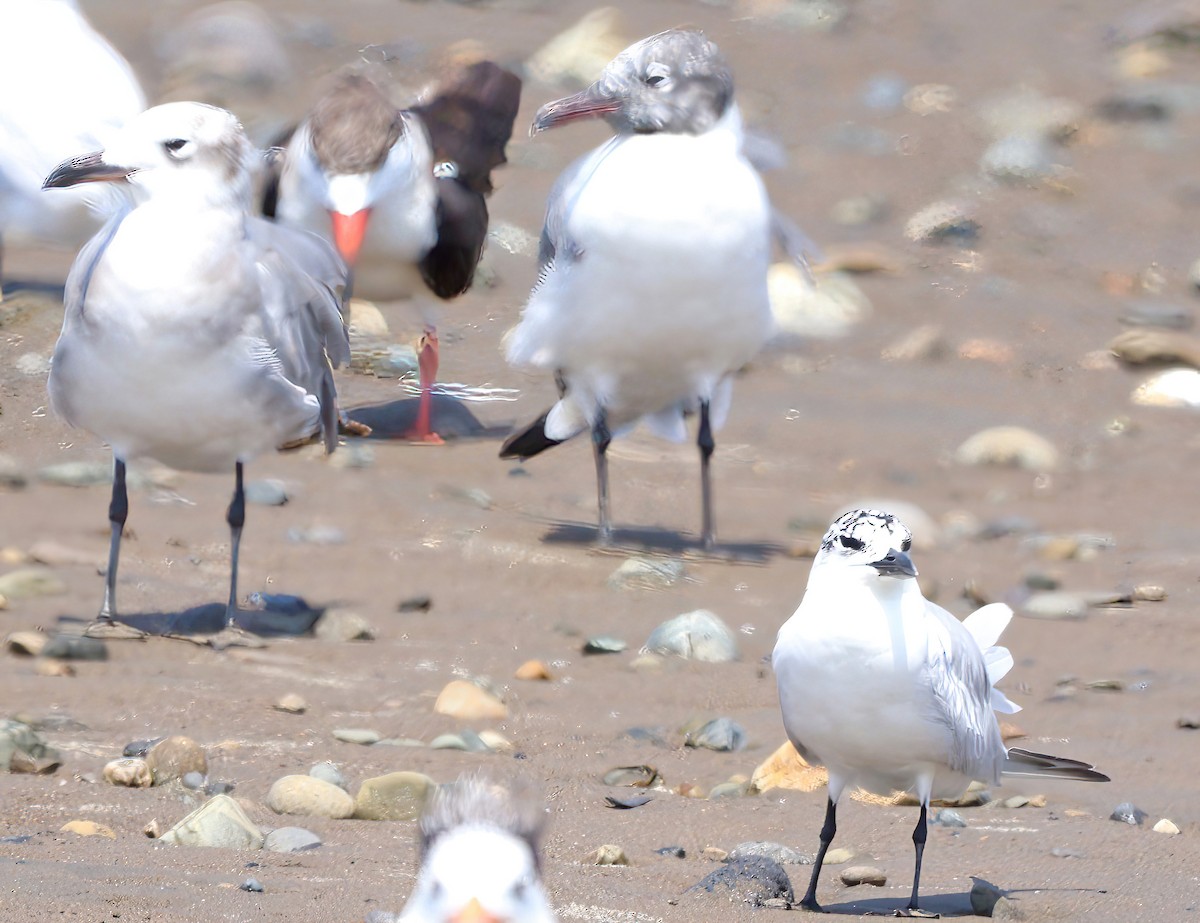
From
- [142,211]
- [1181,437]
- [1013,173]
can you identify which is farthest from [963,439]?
[142,211]

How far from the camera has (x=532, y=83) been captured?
12.9 m

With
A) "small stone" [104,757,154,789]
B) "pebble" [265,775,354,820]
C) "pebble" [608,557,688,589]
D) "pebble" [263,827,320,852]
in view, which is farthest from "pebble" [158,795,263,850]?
"pebble" [608,557,688,589]

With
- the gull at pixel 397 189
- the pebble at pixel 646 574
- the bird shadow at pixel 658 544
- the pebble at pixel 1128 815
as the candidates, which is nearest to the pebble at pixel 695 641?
the pebble at pixel 646 574

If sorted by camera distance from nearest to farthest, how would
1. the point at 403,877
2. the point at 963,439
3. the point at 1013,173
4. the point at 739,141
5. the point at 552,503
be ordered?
the point at 403,877 → the point at 739,141 → the point at 552,503 → the point at 963,439 → the point at 1013,173

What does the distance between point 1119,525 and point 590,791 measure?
3841 mm

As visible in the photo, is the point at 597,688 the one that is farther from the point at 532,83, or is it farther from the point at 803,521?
the point at 532,83

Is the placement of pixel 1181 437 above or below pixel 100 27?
below

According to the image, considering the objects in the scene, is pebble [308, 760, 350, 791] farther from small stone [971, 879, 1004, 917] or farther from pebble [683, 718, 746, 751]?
small stone [971, 879, 1004, 917]

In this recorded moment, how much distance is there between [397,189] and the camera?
895 centimetres

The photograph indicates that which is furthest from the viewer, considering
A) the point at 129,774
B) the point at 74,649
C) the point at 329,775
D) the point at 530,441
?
the point at 530,441

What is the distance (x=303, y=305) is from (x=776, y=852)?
8.16ft

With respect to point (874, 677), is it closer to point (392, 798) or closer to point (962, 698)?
point (962, 698)

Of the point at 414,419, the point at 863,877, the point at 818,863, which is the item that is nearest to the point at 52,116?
the point at 414,419

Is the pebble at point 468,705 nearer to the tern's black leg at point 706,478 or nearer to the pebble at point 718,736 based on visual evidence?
the pebble at point 718,736
